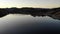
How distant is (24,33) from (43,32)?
2080 mm

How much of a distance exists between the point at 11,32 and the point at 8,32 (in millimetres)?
330

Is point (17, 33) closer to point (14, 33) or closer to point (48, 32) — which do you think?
point (14, 33)

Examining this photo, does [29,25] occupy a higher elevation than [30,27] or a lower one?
higher

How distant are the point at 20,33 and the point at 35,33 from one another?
Answer: 1.58 metres

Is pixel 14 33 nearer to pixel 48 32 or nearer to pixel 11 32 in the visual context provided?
pixel 11 32

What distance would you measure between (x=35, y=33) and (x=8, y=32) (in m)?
2.95

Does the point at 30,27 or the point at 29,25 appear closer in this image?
the point at 30,27

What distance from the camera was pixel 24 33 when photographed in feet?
54.9

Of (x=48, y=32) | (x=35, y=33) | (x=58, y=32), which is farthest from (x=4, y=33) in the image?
(x=58, y=32)

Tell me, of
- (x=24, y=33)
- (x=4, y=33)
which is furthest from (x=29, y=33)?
(x=4, y=33)

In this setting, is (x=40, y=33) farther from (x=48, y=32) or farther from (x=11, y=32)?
(x=11, y=32)

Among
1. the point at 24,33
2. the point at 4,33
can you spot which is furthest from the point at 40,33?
the point at 4,33

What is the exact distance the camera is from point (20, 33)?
1667cm

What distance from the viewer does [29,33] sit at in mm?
16719
